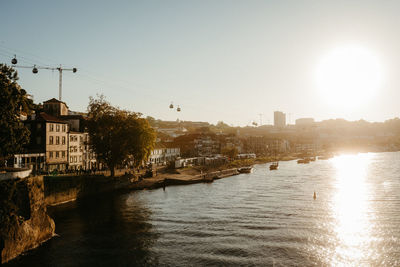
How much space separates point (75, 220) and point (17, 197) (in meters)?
12.9

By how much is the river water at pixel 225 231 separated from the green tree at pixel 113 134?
9.35 metres

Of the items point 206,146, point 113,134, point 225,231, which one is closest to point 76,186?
point 113,134

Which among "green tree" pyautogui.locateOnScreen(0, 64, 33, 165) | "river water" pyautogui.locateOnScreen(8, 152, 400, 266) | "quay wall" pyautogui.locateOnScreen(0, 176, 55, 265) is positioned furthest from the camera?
"green tree" pyautogui.locateOnScreen(0, 64, 33, 165)

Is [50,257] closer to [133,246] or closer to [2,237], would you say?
[2,237]

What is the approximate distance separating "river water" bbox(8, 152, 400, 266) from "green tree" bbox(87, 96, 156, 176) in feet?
30.7

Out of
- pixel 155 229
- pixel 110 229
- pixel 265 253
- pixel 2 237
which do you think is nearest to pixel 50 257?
pixel 2 237

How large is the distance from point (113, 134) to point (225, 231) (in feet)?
127

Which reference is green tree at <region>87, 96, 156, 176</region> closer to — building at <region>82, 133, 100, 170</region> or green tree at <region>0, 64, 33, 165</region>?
building at <region>82, 133, 100, 170</region>

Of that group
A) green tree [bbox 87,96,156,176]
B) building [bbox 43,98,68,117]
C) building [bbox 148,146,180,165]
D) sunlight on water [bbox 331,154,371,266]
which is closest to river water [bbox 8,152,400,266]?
sunlight on water [bbox 331,154,371,266]

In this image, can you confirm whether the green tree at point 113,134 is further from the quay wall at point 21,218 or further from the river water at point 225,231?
the quay wall at point 21,218

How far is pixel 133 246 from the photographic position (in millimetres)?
36125

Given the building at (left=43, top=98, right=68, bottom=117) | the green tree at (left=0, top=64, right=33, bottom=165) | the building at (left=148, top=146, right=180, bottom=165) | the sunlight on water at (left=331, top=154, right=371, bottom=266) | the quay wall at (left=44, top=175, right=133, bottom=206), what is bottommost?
the sunlight on water at (left=331, top=154, right=371, bottom=266)

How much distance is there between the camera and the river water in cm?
3247

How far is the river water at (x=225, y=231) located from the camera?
3247 centimetres
